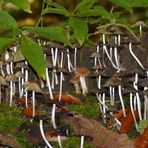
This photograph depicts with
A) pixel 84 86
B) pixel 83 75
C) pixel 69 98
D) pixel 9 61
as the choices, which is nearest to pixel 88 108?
pixel 69 98

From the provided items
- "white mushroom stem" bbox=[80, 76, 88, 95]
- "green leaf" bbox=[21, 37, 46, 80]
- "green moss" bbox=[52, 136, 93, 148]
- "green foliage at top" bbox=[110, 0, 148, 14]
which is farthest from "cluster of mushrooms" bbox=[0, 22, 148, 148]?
"green foliage at top" bbox=[110, 0, 148, 14]

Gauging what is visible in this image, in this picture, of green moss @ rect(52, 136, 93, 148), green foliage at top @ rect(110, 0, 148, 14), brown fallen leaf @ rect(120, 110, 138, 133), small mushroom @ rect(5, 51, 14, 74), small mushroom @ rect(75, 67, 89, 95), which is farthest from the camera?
small mushroom @ rect(5, 51, 14, 74)

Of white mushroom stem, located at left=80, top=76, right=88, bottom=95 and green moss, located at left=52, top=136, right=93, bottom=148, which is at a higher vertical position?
white mushroom stem, located at left=80, top=76, right=88, bottom=95

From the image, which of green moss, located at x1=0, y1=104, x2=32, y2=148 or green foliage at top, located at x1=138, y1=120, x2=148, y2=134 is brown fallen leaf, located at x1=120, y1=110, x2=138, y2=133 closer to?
green foliage at top, located at x1=138, y1=120, x2=148, y2=134

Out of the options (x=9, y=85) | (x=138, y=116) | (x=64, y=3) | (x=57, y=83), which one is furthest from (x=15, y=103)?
(x=64, y=3)

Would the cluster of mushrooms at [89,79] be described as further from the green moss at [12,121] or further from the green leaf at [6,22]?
the green leaf at [6,22]

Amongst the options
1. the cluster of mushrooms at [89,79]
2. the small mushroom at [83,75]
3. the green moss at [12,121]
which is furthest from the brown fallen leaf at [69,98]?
the green moss at [12,121]

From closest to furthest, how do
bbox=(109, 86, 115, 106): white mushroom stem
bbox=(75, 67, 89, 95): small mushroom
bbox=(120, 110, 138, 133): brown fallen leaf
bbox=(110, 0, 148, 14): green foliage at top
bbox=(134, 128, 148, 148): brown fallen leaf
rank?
bbox=(134, 128, 148, 148): brown fallen leaf
bbox=(120, 110, 138, 133): brown fallen leaf
bbox=(110, 0, 148, 14): green foliage at top
bbox=(109, 86, 115, 106): white mushroom stem
bbox=(75, 67, 89, 95): small mushroom
